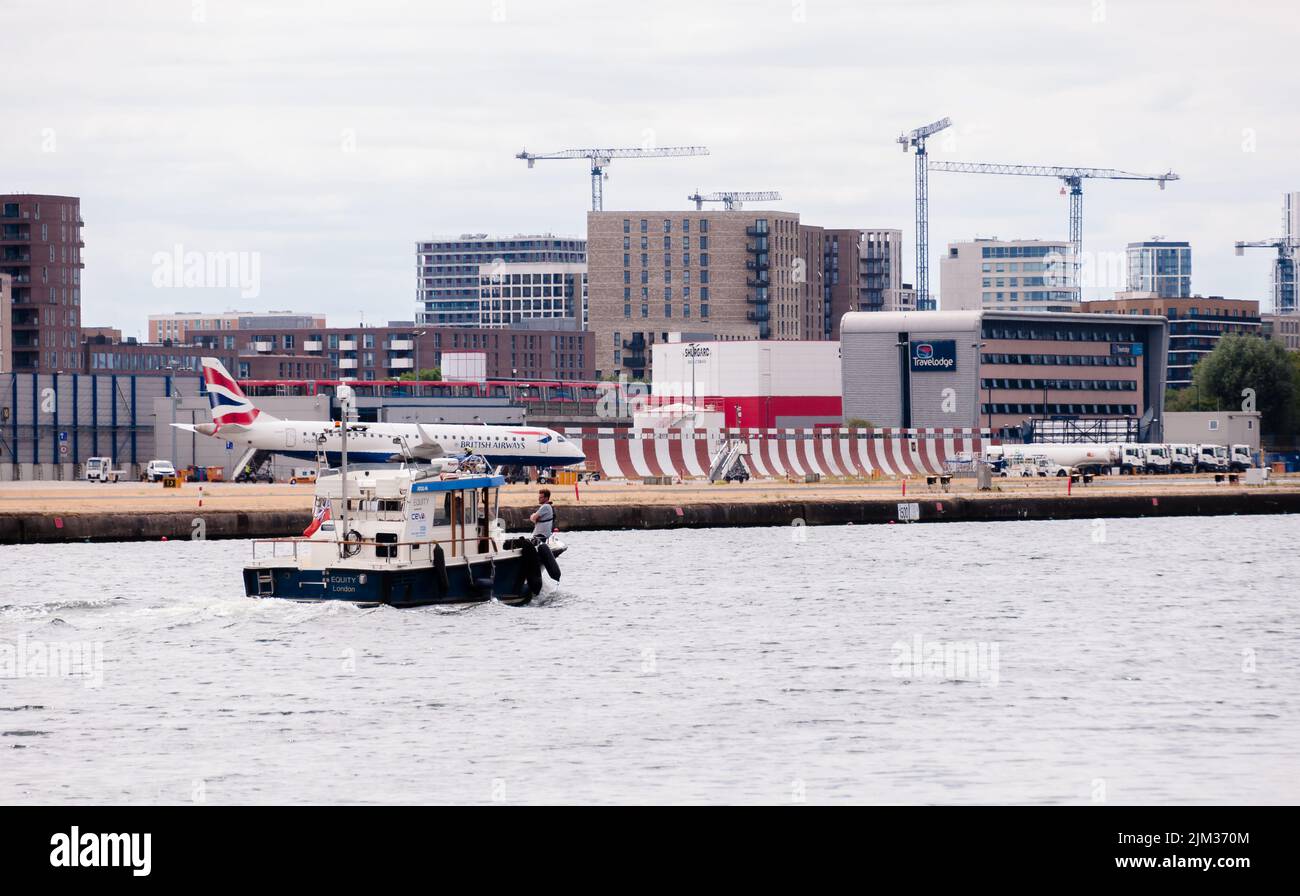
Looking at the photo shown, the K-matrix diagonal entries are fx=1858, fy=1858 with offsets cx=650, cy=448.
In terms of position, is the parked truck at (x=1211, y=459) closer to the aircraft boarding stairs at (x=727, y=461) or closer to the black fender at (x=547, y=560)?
the aircraft boarding stairs at (x=727, y=461)

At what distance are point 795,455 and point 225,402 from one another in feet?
139

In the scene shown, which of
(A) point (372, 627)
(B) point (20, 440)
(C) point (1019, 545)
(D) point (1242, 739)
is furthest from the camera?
(B) point (20, 440)

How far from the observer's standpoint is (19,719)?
35031mm

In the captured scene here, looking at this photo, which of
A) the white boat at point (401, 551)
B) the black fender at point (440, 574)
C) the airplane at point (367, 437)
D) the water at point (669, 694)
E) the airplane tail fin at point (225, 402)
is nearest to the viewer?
the water at point (669, 694)

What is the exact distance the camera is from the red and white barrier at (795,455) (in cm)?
12812

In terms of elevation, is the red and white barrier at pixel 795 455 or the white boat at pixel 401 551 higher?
the red and white barrier at pixel 795 455

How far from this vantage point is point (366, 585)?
164 ft

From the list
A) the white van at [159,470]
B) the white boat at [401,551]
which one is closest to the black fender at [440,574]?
the white boat at [401,551]

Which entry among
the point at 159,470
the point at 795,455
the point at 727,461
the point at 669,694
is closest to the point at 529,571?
the point at 669,694

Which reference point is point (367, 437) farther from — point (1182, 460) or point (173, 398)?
point (1182, 460)

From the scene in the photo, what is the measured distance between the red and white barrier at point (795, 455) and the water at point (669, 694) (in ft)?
199

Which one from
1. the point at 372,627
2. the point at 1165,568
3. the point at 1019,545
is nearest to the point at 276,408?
the point at 1019,545

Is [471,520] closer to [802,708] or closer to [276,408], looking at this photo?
[802,708]
